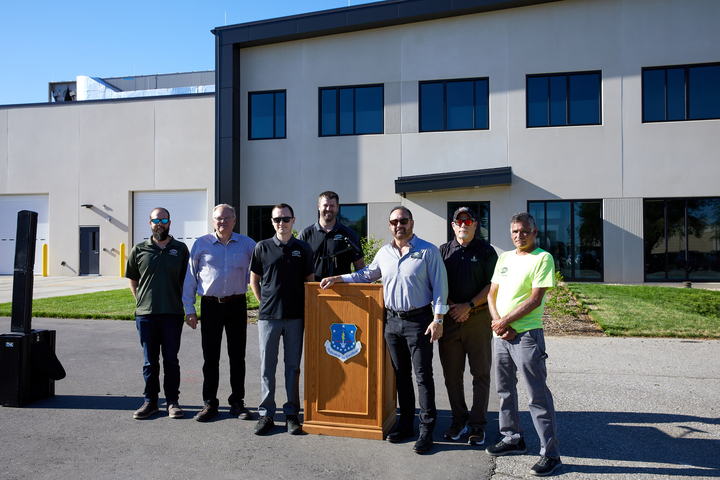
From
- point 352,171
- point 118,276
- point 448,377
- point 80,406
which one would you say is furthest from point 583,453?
point 118,276

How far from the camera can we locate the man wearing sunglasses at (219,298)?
5203 mm

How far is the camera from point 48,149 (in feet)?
74.1

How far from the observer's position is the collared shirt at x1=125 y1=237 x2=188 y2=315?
17.4 feet

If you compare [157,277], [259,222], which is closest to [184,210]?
[259,222]

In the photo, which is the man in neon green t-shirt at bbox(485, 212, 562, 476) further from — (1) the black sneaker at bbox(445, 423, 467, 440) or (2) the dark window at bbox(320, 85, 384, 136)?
(2) the dark window at bbox(320, 85, 384, 136)

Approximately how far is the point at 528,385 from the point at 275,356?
2.31m

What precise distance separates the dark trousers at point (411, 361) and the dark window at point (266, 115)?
15448mm

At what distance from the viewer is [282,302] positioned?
4879mm

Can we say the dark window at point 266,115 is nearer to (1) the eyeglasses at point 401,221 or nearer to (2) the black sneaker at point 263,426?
(1) the eyeglasses at point 401,221

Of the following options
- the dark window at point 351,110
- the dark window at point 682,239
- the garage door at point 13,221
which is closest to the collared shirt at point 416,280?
the dark window at point 351,110

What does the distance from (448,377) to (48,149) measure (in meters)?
23.5

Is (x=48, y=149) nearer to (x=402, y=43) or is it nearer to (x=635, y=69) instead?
(x=402, y=43)

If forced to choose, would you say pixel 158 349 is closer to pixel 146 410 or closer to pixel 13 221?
pixel 146 410

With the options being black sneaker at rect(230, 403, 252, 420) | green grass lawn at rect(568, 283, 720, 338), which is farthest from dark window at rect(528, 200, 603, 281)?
black sneaker at rect(230, 403, 252, 420)
